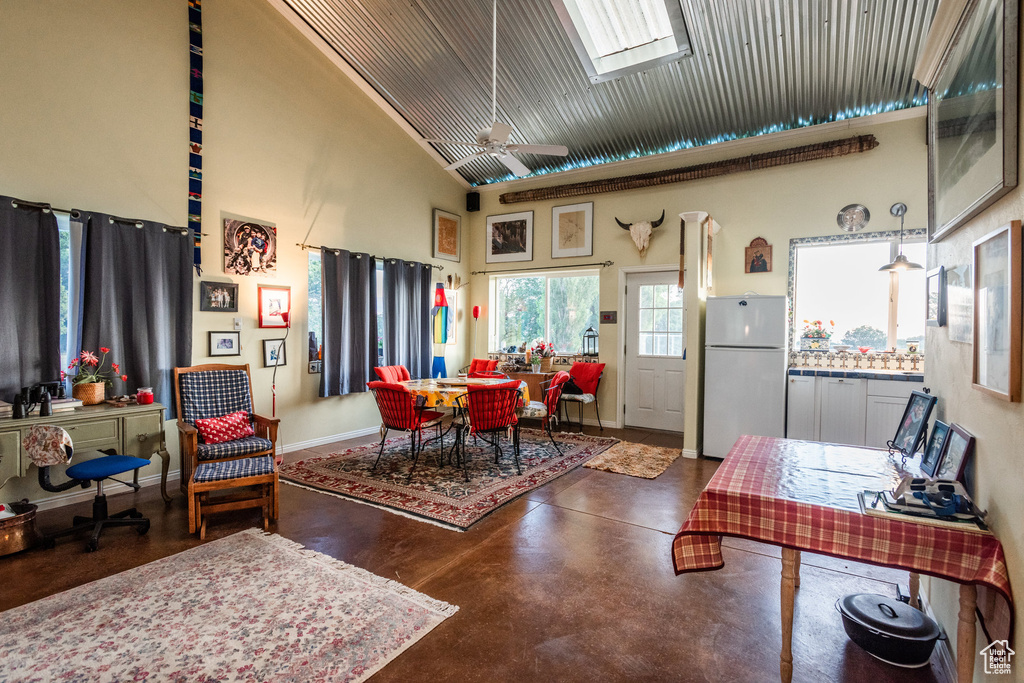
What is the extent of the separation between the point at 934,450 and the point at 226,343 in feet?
17.3

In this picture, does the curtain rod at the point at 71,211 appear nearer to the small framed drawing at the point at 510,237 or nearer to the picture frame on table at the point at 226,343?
the picture frame on table at the point at 226,343

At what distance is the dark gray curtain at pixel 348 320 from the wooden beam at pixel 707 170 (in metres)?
2.74

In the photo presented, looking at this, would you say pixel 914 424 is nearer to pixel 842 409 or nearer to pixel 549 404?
pixel 842 409

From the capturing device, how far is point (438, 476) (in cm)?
438

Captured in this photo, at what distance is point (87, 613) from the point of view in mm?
2275

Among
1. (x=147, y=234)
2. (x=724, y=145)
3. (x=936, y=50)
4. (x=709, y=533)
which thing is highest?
(x=724, y=145)

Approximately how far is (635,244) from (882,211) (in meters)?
2.64

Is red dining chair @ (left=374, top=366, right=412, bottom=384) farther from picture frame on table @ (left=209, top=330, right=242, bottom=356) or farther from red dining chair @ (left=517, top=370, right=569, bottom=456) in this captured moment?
red dining chair @ (left=517, top=370, right=569, bottom=456)

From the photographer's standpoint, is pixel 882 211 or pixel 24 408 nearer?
pixel 24 408

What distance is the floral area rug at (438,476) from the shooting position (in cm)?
367

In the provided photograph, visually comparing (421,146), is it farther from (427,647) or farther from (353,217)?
(427,647)

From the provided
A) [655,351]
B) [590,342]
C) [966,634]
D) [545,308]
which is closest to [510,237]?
[545,308]

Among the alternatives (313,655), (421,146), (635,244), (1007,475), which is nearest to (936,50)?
(1007,475)

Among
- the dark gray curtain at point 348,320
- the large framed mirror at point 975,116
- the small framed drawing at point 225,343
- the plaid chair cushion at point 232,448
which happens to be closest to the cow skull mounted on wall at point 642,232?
the dark gray curtain at point 348,320
